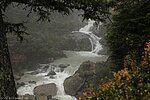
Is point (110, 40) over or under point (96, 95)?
over

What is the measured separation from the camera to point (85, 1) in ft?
19.8

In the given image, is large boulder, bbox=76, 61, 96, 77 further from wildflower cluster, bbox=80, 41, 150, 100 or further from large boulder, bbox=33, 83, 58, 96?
wildflower cluster, bbox=80, 41, 150, 100

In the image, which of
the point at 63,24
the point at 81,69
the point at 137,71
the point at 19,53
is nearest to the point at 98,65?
the point at 81,69

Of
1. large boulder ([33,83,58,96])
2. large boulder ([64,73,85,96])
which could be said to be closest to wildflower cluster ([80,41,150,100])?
large boulder ([64,73,85,96])

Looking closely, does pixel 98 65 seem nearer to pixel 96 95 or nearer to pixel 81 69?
pixel 81 69

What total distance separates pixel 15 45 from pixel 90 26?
15.2 meters

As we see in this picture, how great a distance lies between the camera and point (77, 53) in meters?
39.7

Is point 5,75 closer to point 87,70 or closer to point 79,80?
point 79,80

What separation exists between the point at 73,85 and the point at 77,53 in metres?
14.3

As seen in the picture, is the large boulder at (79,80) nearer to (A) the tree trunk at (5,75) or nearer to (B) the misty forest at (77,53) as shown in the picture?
(B) the misty forest at (77,53)

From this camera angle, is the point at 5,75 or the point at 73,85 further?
the point at 73,85

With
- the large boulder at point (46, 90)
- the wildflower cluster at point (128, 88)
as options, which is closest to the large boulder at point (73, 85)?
the large boulder at point (46, 90)

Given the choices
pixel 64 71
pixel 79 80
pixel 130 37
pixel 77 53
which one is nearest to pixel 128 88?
pixel 130 37

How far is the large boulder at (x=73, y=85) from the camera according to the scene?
2524 centimetres
